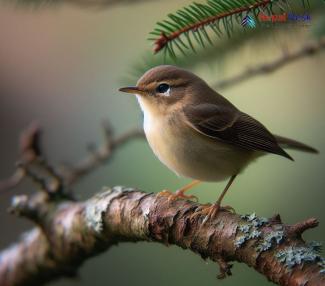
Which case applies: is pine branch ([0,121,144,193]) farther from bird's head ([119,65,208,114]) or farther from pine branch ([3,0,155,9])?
pine branch ([3,0,155,9])

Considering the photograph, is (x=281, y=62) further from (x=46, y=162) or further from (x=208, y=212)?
(x=46, y=162)

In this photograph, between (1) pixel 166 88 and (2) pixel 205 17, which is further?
(1) pixel 166 88

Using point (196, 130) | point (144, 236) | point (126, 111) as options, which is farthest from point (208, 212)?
point (126, 111)

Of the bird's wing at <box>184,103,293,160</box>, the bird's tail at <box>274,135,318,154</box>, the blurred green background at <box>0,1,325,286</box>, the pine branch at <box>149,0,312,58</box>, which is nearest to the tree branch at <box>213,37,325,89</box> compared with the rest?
the blurred green background at <box>0,1,325,286</box>

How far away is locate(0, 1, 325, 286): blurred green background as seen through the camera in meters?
2.69

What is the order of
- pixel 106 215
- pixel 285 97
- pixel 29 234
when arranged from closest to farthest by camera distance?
pixel 106 215 → pixel 29 234 → pixel 285 97

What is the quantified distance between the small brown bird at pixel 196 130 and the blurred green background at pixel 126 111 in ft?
0.65

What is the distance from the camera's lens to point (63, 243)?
2.63 metres

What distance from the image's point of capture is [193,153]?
2564mm

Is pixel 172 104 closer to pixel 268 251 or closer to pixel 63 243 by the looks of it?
pixel 63 243

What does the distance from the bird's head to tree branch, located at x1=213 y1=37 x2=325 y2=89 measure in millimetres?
315

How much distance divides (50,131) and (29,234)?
5.56 ft

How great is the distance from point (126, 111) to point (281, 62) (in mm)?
2008

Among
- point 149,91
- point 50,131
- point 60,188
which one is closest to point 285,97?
point 149,91
